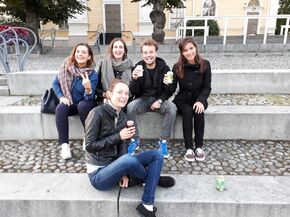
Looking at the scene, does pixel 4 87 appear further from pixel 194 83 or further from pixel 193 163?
pixel 193 163

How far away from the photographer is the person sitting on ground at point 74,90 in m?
3.34

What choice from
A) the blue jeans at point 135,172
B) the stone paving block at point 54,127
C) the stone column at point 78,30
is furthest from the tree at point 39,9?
the blue jeans at point 135,172

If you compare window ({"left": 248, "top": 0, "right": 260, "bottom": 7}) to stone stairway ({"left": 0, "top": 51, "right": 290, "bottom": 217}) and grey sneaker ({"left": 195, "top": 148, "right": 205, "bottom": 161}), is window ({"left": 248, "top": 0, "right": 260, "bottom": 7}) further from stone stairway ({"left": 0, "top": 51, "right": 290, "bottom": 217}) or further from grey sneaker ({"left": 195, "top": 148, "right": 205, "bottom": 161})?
grey sneaker ({"left": 195, "top": 148, "right": 205, "bottom": 161})

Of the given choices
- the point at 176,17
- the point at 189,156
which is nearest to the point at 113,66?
→ the point at 189,156

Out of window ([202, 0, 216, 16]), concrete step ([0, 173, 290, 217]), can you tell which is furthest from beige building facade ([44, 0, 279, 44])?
concrete step ([0, 173, 290, 217])

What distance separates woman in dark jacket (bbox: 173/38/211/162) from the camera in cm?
335

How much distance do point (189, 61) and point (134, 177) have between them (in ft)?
5.35

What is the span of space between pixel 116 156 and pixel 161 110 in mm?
1078

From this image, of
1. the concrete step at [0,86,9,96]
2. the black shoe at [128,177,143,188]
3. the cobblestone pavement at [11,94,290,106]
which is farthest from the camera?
the concrete step at [0,86,9,96]

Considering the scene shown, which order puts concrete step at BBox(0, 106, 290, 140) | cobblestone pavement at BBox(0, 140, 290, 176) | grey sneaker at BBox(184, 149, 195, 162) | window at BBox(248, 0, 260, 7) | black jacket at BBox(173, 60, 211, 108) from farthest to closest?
window at BBox(248, 0, 260, 7) → concrete step at BBox(0, 106, 290, 140) → black jacket at BBox(173, 60, 211, 108) → grey sneaker at BBox(184, 149, 195, 162) → cobblestone pavement at BBox(0, 140, 290, 176)

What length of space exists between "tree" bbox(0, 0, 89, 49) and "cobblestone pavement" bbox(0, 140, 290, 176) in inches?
355

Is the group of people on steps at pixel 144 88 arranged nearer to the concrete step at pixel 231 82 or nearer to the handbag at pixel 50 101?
the handbag at pixel 50 101

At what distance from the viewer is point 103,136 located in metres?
2.55

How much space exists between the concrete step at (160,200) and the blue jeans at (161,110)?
0.81 metres
